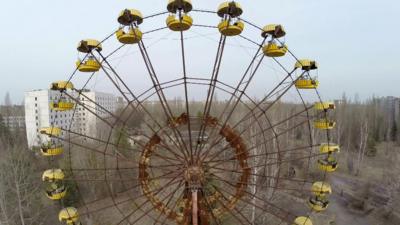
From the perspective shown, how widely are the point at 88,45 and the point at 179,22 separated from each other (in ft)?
8.39

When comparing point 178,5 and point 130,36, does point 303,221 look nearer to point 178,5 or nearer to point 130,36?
point 178,5

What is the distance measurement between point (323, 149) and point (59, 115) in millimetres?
38633

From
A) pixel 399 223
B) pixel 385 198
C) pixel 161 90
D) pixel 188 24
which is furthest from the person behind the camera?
pixel 385 198

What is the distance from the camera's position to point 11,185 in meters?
16.9

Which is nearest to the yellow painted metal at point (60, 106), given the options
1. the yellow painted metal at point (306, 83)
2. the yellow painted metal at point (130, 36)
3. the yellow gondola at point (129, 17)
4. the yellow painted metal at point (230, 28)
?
the yellow painted metal at point (130, 36)

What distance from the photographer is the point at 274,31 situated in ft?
22.1

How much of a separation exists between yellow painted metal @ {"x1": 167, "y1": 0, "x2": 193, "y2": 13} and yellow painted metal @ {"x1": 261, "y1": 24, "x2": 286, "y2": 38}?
1.90m

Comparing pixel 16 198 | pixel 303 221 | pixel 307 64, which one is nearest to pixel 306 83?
pixel 307 64

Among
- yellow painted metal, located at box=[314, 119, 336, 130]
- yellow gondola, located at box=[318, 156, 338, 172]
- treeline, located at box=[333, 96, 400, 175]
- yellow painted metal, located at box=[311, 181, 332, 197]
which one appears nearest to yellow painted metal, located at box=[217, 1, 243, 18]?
yellow painted metal, located at box=[314, 119, 336, 130]

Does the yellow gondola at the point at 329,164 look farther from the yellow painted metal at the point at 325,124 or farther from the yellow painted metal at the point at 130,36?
the yellow painted metal at the point at 130,36

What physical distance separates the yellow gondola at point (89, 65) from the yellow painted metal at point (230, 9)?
3.53 m

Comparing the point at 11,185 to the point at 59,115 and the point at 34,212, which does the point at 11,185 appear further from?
the point at 59,115

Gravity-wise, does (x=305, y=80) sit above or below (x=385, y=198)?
above

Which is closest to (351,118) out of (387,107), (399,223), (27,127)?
(387,107)
